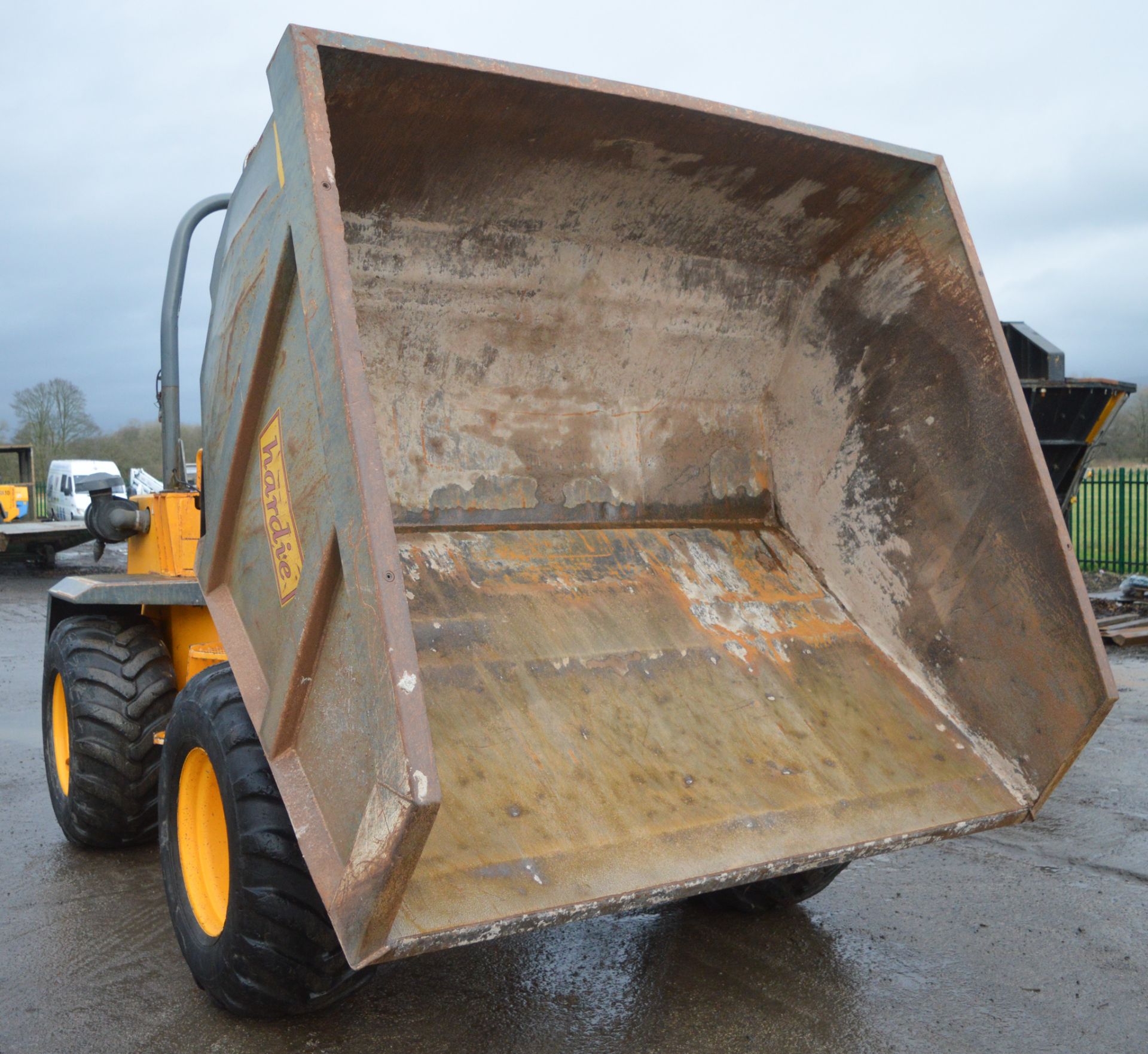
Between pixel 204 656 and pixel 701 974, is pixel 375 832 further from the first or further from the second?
pixel 204 656

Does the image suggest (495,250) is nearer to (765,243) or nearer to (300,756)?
(765,243)

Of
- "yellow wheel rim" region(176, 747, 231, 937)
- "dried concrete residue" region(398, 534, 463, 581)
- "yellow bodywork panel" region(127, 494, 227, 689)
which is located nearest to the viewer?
"yellow wheel rim" region(176, 747, 231, 937)

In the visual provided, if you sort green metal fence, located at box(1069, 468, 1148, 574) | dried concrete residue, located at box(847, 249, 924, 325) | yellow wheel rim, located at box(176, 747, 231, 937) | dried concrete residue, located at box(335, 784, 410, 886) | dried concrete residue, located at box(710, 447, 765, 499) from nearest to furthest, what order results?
dried concrete residue, located at box(335, 784, 410, 886) < yellow wheel rim, located at box(176, 747, 231, 937) < dried concrete residue, located at box(847, 249, 924, 325) < dried concrete residue, located at box(710, 447, 765, 499) < green metal fence, located at box(1069, 468, 1148, 574)

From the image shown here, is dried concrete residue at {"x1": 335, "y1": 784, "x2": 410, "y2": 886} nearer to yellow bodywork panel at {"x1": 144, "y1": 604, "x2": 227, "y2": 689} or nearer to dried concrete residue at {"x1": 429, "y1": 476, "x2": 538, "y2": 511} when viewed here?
yellow bodywork panel at {"x1": 144, "y1": 604, "x2": 227, "y2": 689}

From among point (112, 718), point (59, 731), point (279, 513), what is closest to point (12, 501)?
point (59, 731)

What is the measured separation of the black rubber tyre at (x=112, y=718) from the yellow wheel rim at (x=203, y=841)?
3.19ft

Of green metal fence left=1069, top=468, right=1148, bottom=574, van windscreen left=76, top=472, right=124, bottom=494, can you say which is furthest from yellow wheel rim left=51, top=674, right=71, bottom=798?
green metal fence left=1069, top=468, right=1148, bottom=574

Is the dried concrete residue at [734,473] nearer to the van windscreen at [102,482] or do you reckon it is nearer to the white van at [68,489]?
the van windscreen at [102,482]

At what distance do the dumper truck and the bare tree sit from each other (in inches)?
1297

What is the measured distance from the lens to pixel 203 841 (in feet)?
9.53

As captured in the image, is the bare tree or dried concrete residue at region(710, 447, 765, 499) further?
the bare tree

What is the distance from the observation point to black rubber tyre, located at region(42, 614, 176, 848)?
3.79 meters

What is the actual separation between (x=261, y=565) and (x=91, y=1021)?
51.0 inches

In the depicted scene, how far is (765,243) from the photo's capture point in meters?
3.75
